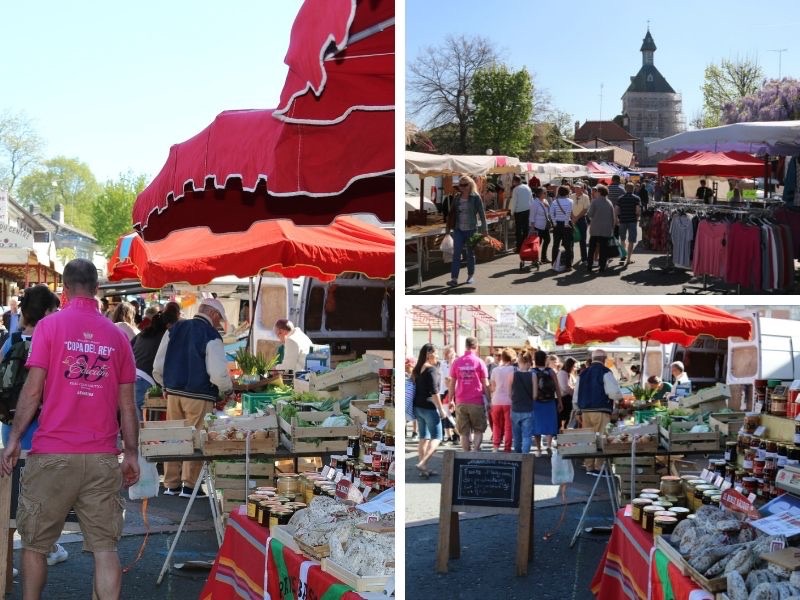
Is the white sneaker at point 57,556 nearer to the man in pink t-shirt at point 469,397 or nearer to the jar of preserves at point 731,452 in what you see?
the jar of preserves at point 731,452

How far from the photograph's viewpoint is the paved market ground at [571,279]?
928cm

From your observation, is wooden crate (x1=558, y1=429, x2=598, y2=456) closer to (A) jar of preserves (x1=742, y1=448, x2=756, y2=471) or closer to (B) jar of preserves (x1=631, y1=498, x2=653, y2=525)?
(A) jar of preserves (x1=742, y1=448, x2=756, y2=471)

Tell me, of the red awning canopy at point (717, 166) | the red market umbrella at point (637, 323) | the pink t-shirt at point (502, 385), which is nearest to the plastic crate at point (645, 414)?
the red market umbrella at point (637, 323)

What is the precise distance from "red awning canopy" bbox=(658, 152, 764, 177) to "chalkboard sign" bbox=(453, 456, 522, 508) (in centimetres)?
1261

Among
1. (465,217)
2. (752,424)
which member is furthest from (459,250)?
(752,424)

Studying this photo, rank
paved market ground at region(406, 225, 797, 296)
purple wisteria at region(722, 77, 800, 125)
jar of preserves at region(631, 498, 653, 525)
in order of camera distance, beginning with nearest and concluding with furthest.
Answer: jar of preserves at region(631, 498, 653, 525) < paved market ground at region(406, 225, 797, 296) < purple wisteria at region(722, 77, 800, 125)

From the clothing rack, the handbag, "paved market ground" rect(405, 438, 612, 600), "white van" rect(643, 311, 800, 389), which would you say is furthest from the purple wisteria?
"paved market ground" rect(405, 438, 612, 600)

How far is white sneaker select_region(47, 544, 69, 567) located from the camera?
611 centimetres

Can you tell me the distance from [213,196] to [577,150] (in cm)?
3546

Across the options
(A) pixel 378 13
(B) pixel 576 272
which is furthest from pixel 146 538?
(B) pixel 576 272

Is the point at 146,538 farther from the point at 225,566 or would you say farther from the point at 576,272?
the point at 576,272

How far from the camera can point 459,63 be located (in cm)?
582

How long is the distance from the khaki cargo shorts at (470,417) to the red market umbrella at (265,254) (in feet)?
10.5

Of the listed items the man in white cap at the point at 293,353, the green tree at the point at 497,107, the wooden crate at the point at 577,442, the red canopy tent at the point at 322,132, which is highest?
the green tree at the point at 497,107
